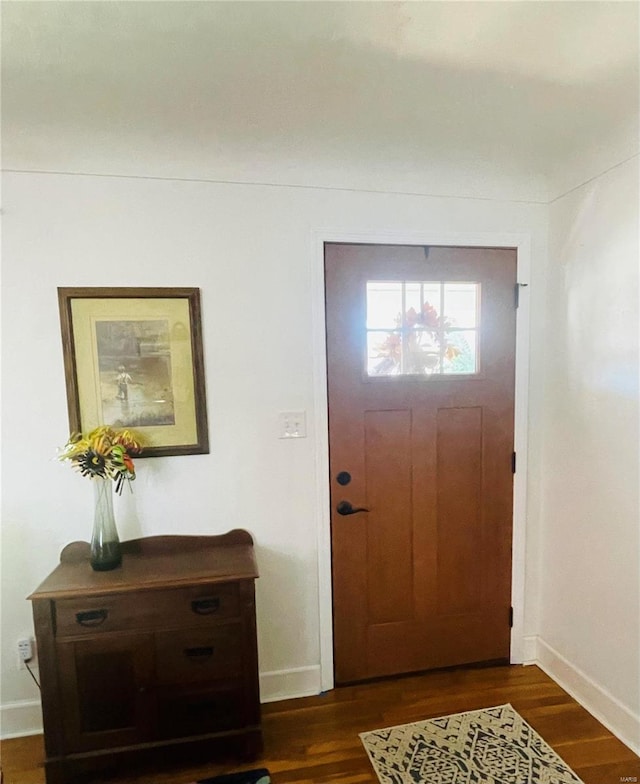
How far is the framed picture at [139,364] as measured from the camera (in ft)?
5.72

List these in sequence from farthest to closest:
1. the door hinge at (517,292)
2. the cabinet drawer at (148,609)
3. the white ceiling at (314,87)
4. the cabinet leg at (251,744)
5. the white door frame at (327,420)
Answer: the door hinge at (517,292) < the white door frame at (327,420) < the cabinet leg at (251,744) < the cabinet drawer at (148,609) < the white ceiling at (314,87)

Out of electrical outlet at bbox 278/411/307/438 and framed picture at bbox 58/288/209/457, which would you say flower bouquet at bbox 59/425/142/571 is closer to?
framed picture at bbox 58/288/209/457

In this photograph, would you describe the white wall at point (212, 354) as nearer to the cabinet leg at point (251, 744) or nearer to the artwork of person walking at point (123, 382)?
the artwork of person walking at point (123, 382)

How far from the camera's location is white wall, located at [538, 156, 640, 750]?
5.53 ft

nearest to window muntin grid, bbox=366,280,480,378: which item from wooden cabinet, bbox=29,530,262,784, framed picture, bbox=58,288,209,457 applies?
framed picture, bbox=58,288,209,457

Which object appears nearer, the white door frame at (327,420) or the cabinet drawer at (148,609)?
the cabinet drawer at (148,609)

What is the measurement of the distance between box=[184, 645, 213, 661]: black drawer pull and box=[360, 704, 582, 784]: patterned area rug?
29.8 inches

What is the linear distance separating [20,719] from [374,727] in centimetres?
151

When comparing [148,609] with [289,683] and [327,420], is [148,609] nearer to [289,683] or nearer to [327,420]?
[289,683]

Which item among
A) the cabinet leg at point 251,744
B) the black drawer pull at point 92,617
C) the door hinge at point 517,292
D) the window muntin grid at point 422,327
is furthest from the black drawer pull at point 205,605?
the door hinge at point 517,292

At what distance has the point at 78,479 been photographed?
179 centimetres

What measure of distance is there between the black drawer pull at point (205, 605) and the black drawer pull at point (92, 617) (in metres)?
0.31

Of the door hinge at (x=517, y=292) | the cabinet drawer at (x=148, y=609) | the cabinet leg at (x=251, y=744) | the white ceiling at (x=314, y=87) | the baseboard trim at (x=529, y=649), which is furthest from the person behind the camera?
the baseboard trim at (x=529, y=649)

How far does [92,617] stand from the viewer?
1.52 metres
